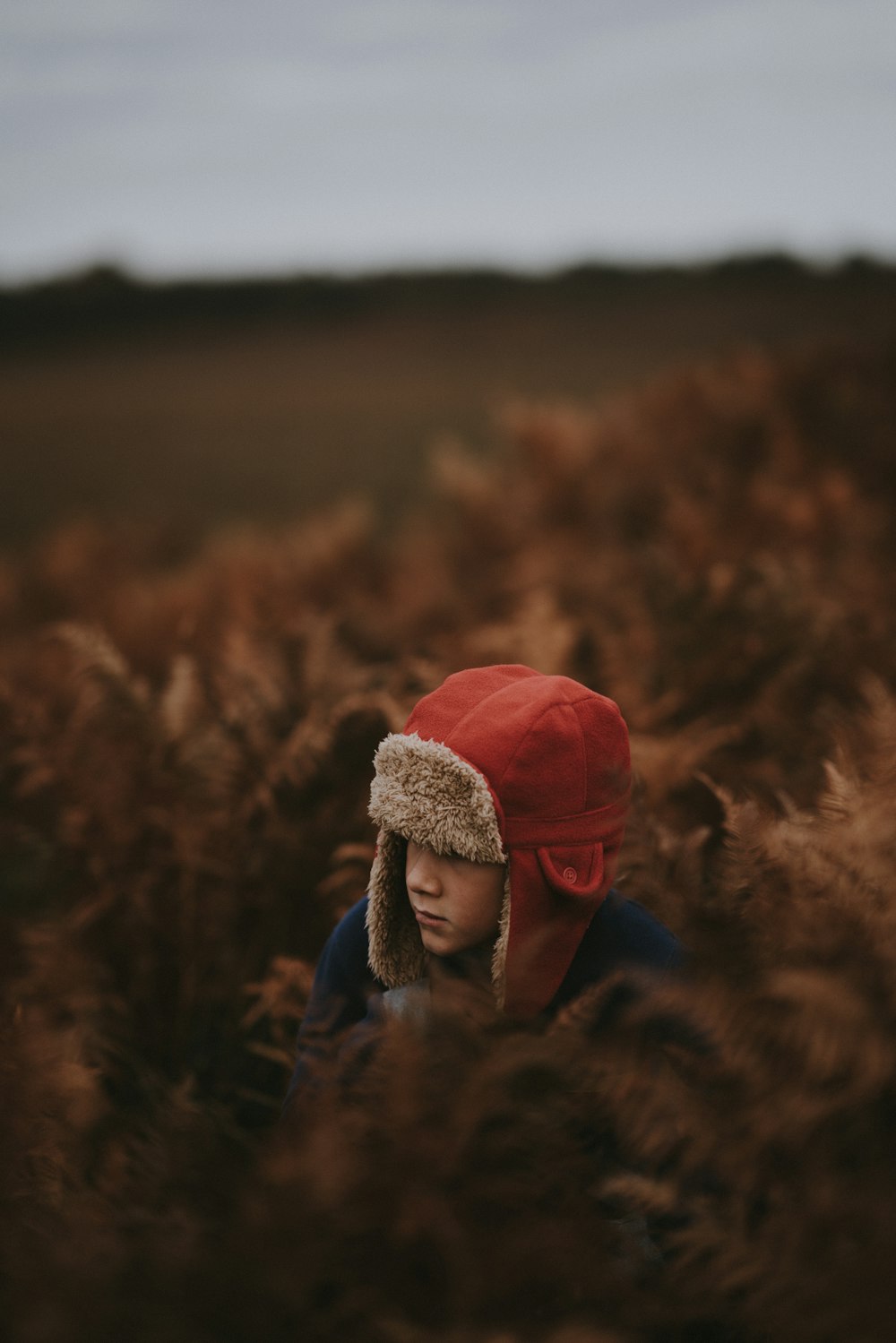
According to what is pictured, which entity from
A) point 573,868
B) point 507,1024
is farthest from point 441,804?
point 507,1024

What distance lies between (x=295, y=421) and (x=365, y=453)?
926mm

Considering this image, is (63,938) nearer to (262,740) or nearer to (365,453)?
(262,740)

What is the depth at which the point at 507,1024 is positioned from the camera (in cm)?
142

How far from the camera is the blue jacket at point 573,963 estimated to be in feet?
5.08

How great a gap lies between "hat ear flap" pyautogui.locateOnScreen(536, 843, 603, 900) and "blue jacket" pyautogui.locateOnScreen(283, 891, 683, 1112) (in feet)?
0.45

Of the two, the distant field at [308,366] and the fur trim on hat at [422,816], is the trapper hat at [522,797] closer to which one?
the fur trim on hat at [422,816]

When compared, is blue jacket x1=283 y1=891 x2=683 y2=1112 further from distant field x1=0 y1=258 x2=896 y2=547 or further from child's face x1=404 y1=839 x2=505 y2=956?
distant field x1=0 y1=258 x2=896 y2=547

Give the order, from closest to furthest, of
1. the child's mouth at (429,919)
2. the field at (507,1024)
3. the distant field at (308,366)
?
the field at (507,1024)
the child's mouth at (429,919)
the distant field at (308,366)

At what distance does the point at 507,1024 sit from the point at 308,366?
10.2 m

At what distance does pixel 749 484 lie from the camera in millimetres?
4891

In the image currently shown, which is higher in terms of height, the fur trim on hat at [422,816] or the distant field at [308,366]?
the distant field at [308,366]

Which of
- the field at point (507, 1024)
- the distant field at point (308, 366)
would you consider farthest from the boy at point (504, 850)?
the distant field at point (308, 366)

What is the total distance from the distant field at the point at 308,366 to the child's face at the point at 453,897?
7.26 metres

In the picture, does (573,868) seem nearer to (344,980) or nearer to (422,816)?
(422,816)
